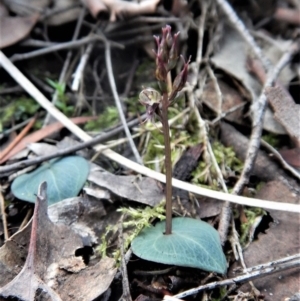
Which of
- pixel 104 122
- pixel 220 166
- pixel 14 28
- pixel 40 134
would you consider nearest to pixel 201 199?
pixel 220 166

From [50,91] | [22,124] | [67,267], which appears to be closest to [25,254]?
[67,267]

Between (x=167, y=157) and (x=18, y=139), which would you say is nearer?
(x=167, y=157)

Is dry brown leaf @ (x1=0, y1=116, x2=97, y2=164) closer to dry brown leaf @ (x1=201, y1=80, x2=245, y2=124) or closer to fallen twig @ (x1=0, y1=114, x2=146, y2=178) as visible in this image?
fallen twig @ (x1=0, y1=114, x2=146, y2=178)

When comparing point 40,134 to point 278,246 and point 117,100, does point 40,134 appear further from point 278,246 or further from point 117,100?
point 278,246

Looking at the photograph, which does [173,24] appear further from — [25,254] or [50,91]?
[25,254]

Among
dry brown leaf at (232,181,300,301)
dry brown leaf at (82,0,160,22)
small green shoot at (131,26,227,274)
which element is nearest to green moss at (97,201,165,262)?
small green shoot at (131,26,227,274)
